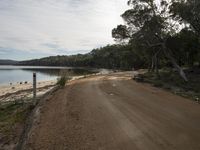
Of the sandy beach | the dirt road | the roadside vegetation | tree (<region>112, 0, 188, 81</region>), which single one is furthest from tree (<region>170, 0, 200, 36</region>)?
the roadside vegetation

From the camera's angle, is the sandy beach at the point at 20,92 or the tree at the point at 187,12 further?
the tree at the point at 187,12

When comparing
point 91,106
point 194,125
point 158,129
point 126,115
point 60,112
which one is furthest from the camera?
point 91,106

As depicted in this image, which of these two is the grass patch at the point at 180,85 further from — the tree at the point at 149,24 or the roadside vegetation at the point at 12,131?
the roadside vegetation at the point at 12,131

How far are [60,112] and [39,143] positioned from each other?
127 inches

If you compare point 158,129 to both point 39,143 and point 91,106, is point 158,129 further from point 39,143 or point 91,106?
point 91,106

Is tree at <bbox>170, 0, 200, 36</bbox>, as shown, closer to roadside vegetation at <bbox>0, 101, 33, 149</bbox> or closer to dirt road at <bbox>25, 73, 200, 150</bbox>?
dirt road at <bbox>25, 73, 200, 150</bbox>

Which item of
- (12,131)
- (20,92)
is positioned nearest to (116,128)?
(12,131)

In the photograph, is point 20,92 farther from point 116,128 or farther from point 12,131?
point 116,128

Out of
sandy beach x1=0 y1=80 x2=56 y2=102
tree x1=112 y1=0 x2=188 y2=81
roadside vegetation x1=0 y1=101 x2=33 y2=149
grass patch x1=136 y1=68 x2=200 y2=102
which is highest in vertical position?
tree x1=112 y1=0 x2=188 y2=81

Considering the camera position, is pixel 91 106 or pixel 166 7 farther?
pixel 166 7

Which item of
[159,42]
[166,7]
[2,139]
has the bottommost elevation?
[2,139]

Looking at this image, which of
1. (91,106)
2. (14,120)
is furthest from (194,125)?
(14,120)

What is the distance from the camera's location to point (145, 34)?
2750 centimetres

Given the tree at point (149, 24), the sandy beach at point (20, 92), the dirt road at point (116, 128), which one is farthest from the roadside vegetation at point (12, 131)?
the tree at point (149, 24)
